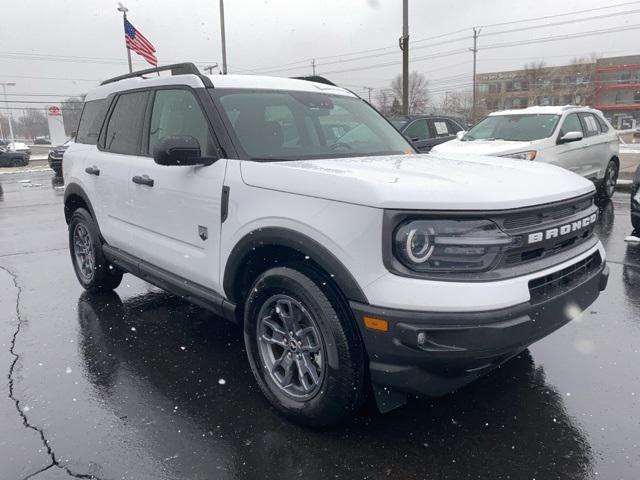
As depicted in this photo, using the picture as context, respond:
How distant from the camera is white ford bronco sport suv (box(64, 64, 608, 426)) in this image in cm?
229

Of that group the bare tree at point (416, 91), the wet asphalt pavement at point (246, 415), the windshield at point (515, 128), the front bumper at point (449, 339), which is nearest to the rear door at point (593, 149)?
the windshield at point (515, 128)

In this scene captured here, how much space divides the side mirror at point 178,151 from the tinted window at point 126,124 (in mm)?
1090

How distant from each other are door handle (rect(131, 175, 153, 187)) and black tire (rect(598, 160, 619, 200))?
916 cm

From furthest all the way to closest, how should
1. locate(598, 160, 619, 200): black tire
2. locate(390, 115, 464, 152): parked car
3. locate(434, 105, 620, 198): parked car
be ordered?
1. locate(390, 115, 464, 152): parked car
2. locate(598, 160, 619, 200): black tire
3. locate(434, 105, 620, 198): parked car

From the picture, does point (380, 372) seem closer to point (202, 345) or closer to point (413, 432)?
point (413, 432)

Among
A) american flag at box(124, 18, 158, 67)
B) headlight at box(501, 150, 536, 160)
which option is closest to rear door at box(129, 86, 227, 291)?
headlight at box(501, 150, 536, 160)

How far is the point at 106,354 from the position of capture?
3.86 meters

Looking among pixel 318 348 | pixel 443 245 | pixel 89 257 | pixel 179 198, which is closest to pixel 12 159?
pixel 89 257

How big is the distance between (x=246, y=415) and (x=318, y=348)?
68 centimetres

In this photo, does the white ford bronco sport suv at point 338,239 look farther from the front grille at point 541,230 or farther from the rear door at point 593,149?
the rear door at point 593,149

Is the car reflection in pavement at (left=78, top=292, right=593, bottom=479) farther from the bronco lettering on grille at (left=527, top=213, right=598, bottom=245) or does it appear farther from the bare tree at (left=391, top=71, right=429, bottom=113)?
the bare tree at (left=391, top=71, right=429, bottom=113)

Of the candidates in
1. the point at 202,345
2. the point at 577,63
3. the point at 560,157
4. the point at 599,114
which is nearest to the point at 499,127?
the point at 560,157

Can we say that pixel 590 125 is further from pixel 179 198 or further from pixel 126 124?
pixel 179 198

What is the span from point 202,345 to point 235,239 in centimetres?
133
